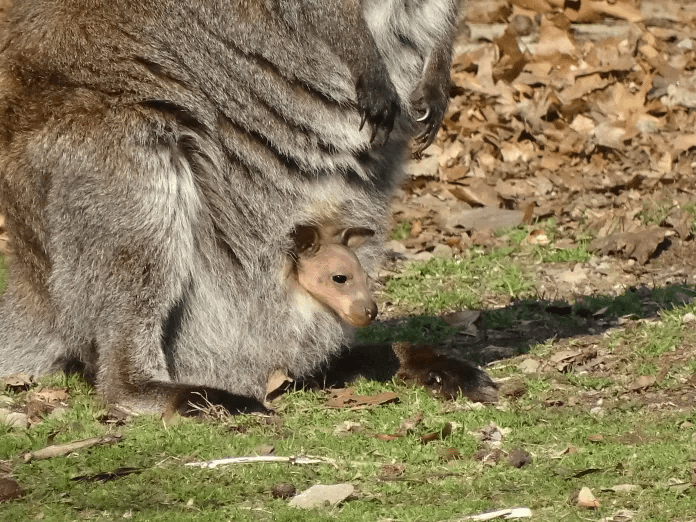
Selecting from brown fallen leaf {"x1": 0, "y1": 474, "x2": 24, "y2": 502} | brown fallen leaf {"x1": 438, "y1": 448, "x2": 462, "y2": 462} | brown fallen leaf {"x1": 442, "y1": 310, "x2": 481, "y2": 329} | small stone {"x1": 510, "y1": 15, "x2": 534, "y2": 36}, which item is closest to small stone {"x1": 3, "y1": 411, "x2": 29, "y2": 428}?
brown fallen leaf {"x1": 0, "y1": 474, "x2": 24, "y2": 502}

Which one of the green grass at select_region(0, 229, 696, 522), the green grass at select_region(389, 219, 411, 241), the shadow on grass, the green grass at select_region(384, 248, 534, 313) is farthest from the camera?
the green grass at select_region(389, 219, 411, 241)

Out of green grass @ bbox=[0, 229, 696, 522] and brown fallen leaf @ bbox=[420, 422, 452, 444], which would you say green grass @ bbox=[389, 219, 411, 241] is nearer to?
green grass @ bbox=[0, 229, 696, 522]

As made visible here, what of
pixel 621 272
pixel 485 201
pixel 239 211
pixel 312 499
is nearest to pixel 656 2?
pixel 485 201

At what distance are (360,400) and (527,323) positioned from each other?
138cm

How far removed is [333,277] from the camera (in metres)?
4.92

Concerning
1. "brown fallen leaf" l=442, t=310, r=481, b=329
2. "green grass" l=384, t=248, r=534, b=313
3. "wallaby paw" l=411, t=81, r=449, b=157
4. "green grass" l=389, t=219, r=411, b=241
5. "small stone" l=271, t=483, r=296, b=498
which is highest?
"wallaby paw" l=411, t=81, r=449, b=157

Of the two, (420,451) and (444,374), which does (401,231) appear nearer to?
(444,374)

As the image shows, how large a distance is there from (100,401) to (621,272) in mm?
3324

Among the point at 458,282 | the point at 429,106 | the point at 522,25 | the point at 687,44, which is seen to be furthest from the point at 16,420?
the point at 687,44

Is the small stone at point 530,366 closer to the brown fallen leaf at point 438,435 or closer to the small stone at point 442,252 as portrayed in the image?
the brown fallen leaf at point 438,435

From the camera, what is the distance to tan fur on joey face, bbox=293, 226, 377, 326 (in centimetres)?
490

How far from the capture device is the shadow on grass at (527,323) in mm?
5719

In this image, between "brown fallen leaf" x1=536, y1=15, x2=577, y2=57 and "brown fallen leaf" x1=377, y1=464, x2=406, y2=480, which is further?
"brown fallen leaf" x1=536, y1=15, x2=577, y2=57

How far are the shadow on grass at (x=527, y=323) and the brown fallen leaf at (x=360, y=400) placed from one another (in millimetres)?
685
